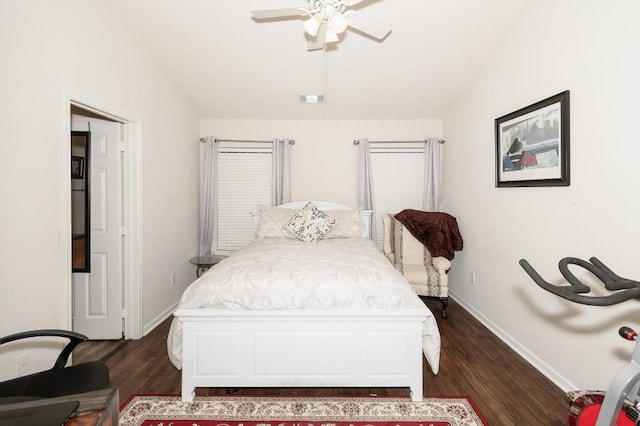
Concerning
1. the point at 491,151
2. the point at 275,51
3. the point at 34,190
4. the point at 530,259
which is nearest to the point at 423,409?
the point at 530,259

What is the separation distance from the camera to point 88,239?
275 cm

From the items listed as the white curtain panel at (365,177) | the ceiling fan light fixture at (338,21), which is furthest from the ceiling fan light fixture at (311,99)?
the ceiling fan light fixture at (338,21)

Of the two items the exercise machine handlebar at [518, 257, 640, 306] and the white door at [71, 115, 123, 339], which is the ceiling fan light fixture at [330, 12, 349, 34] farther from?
the white door at [71, 115, 123, 339]

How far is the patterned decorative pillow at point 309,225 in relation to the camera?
11.2 ft

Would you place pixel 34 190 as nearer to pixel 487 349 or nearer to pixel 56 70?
pixel 56 70

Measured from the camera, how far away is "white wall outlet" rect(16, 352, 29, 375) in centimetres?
177

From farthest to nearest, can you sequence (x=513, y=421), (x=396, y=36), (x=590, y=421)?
(x=396, y=36), (x=513, y=421), (x=590, y=421)

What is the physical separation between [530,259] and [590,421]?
140 cm

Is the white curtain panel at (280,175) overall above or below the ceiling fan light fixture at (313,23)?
below

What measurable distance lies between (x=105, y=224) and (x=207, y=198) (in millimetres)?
1506

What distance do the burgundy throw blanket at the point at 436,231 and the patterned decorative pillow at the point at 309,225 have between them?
998mm

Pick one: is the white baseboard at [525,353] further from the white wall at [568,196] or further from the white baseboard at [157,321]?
the white baseboard at [157,321]

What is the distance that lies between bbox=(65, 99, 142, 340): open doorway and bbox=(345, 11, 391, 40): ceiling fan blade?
6.90 ft

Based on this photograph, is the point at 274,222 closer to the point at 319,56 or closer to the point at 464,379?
the point at 319,56
